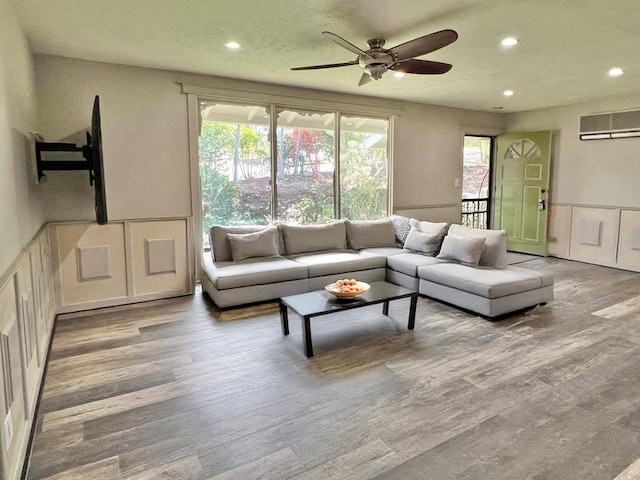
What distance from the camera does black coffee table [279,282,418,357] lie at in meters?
3.07

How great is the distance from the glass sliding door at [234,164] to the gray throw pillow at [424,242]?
6.19ft

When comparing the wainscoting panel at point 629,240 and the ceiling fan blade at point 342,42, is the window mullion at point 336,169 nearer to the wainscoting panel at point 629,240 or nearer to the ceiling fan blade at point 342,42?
the ceiling fan blade at point 342,42

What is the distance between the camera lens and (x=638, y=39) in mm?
3455

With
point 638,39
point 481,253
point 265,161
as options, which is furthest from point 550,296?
point 265,161

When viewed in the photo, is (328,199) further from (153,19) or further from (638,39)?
(638,39)

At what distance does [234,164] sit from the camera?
511 centimetres

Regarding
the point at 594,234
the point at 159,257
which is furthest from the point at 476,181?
the point at 159,257

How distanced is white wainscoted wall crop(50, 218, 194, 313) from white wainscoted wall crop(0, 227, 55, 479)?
3.03 ft

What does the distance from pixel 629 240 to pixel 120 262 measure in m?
6.89

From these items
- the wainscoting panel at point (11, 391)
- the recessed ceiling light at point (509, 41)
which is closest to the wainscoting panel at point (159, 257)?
the wainscoting panel at point (11, 391)

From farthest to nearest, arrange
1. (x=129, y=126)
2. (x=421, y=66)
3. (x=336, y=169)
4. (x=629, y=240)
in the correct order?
1. (x=629, y=240)
2. (x=336, y=169)
3. (x=129, y=126)
4. (x=421, y=66)

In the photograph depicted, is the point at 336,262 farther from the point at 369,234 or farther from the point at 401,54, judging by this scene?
the point at 401,54

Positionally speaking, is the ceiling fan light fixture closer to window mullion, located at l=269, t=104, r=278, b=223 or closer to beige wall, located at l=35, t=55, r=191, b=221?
window mullion, located at l=269, t=104, r=278, b=223

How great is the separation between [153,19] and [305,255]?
2928 mm
